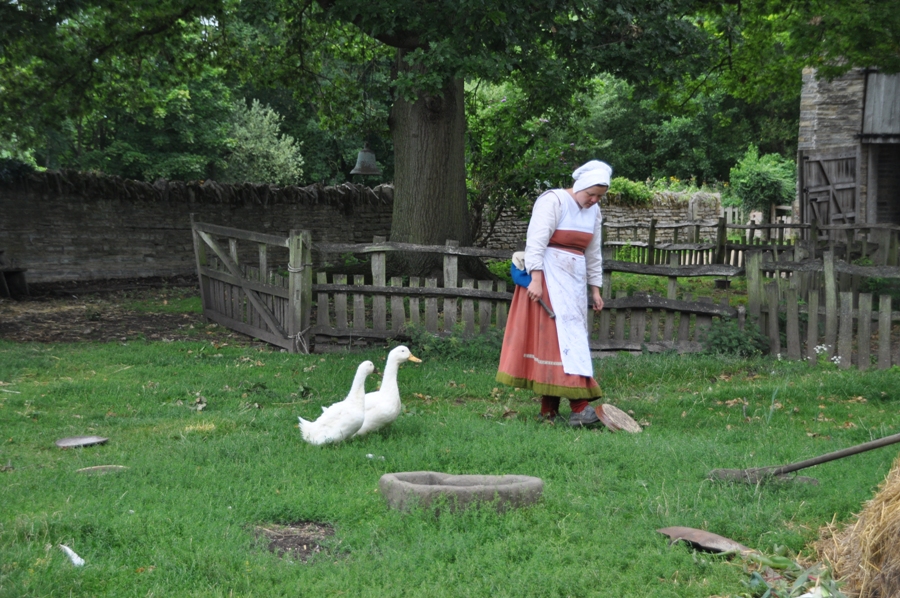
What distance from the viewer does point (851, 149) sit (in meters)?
21.2

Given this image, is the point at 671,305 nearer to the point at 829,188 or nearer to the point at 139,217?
the point at 139,217

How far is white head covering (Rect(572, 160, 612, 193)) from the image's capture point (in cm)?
681

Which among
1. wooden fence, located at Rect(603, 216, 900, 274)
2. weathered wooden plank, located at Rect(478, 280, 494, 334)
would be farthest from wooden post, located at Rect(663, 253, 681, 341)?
weathered wooden plank, located at Rect(478, 280, 494, 334)

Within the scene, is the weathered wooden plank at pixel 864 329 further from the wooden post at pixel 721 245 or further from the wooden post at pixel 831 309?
the wooden post at pixel 721 245

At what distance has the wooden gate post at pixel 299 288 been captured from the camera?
1038 cm

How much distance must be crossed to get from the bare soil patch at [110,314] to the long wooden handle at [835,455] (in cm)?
780

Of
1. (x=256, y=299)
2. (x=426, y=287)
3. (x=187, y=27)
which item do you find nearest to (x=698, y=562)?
(x=426, y=287)

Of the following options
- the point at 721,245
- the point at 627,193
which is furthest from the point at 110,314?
the point at 627,193

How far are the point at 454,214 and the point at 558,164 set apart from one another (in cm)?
480

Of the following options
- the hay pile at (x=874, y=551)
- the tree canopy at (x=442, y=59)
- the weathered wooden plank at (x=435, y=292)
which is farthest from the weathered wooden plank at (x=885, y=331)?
the hay pile at (x=874, y=551)

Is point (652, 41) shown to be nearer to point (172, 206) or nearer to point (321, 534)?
point (321, 534)

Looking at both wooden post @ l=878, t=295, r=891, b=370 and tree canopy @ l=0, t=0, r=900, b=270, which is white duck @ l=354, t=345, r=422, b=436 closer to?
tree canopy @ l=0, t=0, r=900, b=270

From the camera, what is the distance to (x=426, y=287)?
1045 cm

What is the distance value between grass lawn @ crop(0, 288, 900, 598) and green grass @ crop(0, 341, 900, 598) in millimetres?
17
